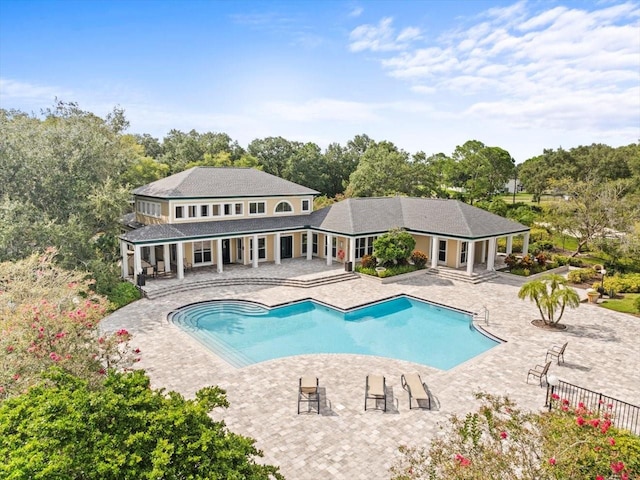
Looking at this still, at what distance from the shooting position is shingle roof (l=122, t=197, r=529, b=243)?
2731cm

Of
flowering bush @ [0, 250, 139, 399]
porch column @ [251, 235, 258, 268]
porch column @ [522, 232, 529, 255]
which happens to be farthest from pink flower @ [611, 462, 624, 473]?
porch column @ [522, 232, 529, 255]

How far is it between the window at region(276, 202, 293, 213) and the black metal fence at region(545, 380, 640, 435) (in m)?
23.4

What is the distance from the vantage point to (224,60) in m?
25.2

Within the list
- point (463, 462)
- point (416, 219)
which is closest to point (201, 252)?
point (416, 219)

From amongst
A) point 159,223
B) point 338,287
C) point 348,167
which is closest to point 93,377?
point 338,287

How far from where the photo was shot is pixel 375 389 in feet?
40.9

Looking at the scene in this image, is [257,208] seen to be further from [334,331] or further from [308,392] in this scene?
[308,392]

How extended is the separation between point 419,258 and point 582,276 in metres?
10.7

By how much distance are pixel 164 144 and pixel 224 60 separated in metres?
45.7

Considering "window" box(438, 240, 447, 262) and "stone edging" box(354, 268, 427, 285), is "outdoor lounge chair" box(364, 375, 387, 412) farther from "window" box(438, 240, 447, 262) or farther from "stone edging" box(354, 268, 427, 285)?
"window" box(438, 240, 447, 262)

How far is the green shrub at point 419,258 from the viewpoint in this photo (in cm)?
2912

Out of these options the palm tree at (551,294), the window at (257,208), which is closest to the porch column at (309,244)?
the window at (257,208)

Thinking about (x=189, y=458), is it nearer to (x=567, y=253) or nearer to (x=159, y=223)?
(x=159, y=223)

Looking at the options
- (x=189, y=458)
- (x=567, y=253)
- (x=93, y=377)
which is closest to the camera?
(x=189, y=458)
